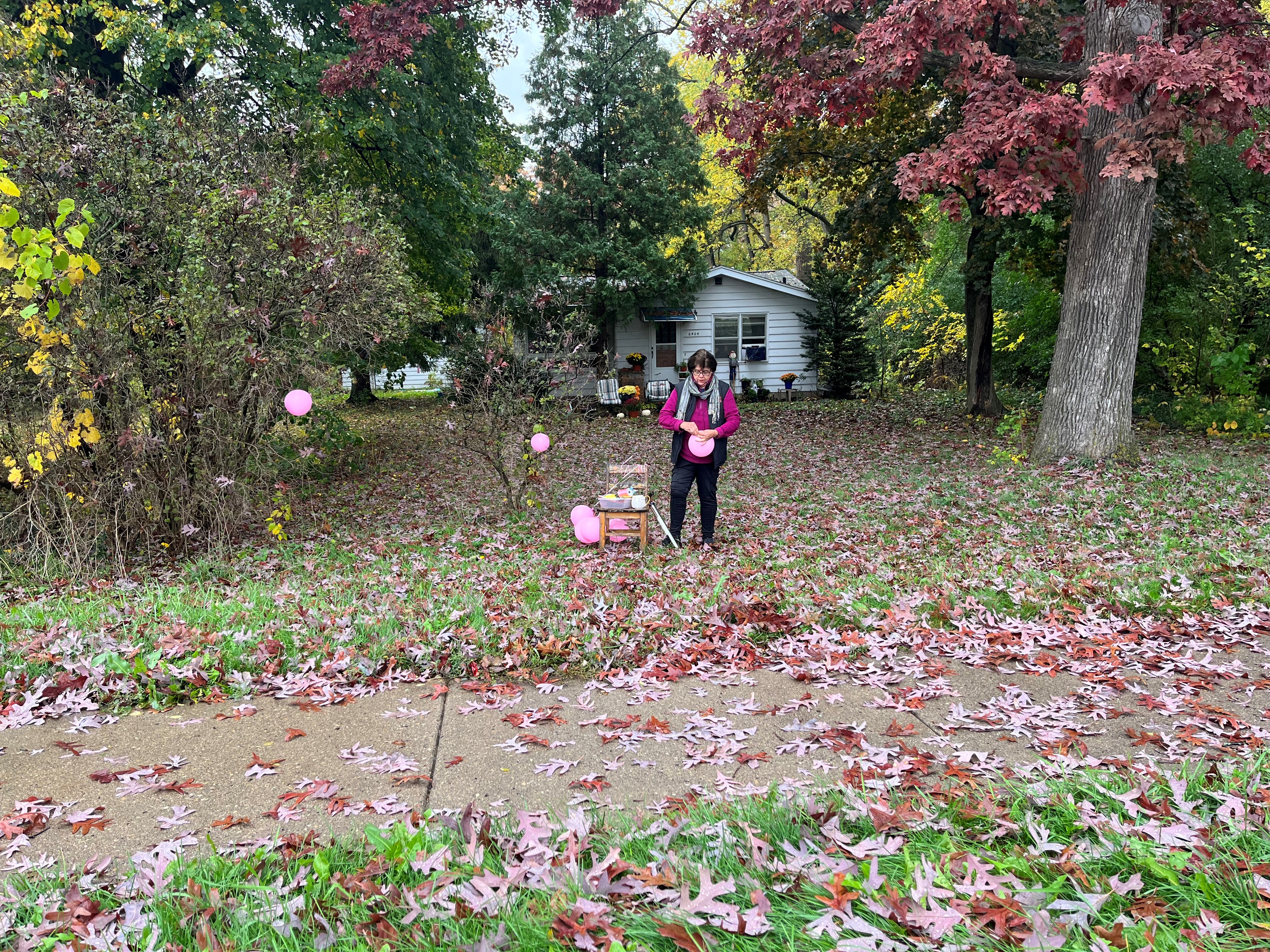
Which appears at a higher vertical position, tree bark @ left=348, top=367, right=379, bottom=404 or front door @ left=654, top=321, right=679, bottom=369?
front door @ left=654, top=321, right=679, bottom=369

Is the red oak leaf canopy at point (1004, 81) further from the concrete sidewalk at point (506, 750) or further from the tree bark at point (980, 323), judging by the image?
the concrete sidewalk at point (506, 750)

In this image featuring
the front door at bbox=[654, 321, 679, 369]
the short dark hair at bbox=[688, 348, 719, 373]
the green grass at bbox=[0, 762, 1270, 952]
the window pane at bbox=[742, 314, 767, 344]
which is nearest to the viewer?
the green grass at bbox=[0, 762, 1270, 952]

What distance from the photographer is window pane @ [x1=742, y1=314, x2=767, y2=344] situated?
22.9 meters

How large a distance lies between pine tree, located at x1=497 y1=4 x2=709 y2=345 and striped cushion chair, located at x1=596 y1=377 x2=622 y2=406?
214 centimetres

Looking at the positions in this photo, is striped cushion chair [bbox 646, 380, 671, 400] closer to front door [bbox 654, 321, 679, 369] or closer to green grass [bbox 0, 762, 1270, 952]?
front door [bbox 654, 321, 679, 369]

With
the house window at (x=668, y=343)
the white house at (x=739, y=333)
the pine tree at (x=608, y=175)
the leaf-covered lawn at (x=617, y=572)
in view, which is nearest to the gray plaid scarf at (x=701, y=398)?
the leaf-covered lawn at (x=617, y=572)

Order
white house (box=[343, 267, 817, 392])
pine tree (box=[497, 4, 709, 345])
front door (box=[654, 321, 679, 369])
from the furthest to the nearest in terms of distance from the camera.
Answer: front door (box=[654, 321, 679, 369]) → white house (box=[343, 267, 817, 392]) → pine tree (box=[497, 4, 709, 345])

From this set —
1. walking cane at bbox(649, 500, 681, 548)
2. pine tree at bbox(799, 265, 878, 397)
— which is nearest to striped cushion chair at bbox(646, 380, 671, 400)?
pine tree at bbox(799, 265, 878, 397)

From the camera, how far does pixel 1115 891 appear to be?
205cm

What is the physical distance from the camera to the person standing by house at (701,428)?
620 centimetres

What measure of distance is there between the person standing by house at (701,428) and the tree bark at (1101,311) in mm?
5254

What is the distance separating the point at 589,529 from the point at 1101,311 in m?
7.07

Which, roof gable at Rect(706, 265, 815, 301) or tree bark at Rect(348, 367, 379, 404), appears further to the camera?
tree bark at Rect(348, 367, 379, 404)

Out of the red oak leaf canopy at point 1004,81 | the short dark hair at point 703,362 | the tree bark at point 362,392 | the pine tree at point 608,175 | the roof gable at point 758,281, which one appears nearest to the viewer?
the short dark hair at point 703,362
